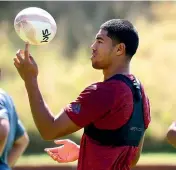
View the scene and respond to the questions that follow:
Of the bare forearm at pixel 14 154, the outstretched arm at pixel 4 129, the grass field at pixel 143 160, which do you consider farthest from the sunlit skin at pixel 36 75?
the grass field at pixel 143 160

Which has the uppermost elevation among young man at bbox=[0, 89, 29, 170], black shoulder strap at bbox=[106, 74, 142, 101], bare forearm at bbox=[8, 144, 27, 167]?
black shoulder strap at bbox=[106, 74, 142, 101]

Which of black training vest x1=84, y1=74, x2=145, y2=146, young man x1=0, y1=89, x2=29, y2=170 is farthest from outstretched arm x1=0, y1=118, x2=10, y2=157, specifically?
black training vest x1=84, y1=74, x2=145, y2=146

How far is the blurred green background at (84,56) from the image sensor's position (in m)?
9.97

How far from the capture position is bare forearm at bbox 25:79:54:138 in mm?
4074

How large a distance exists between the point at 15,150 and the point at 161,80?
5.14m

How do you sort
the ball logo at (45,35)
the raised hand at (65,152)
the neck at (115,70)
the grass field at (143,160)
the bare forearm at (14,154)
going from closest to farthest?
the neck at (115,70), the ball logo at (45,35), the raised hand at (65,152), the bare forearm at (14,154), the grass field at (143,160)

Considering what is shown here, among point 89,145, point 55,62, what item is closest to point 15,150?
point 89,145

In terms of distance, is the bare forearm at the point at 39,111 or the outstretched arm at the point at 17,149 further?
the outstretched arm at the point at 17,149

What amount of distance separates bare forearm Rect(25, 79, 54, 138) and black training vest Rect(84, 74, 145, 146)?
267 millimetres

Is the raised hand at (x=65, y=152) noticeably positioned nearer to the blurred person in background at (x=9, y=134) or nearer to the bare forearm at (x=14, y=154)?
the blurred person in background at (x=9, y=134)

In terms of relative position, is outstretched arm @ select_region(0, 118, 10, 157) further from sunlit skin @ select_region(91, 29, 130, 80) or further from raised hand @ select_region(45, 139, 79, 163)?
sunlit skin @ select_region(91, 29, 130, 80)

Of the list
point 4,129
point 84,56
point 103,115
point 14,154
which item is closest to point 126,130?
point 103,115

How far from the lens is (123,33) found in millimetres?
4352

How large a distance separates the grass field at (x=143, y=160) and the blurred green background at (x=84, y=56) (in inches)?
8.3
